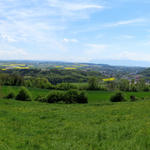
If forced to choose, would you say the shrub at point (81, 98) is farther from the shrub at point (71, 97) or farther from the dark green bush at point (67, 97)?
the shrub at point (71, 97)

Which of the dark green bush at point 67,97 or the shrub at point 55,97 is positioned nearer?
the dark green bush at point 67,97

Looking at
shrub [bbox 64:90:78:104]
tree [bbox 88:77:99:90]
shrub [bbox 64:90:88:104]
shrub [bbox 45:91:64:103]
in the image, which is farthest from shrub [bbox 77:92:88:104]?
tree [bbox 88:77:99:90]

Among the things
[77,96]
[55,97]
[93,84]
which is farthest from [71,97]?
[93,84]

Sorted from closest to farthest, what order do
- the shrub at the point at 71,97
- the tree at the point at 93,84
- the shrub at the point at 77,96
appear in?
the shrub at the point at 71,97 < the shrub at the point at 77,96 < the tree at the point at 93,84

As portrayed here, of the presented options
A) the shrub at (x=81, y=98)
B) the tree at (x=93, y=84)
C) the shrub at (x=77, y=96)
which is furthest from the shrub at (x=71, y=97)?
the tree at (x=93, y=84)

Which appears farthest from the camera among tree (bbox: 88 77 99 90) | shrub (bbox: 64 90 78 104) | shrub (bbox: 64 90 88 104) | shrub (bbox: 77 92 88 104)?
tree (bbox: 88 77 99 90)

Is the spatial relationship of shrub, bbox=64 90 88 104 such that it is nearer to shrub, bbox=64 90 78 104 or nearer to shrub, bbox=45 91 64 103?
shrub, bbox=64 90 78 104

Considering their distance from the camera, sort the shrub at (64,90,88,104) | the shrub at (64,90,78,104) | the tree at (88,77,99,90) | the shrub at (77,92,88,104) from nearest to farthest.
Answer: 1. the shrub at (64,90,78,104)
2. the shrub at (64,90,88,104)
3. the shrub at (77,92,88,104)
4. the tree at (88,77,99,90)

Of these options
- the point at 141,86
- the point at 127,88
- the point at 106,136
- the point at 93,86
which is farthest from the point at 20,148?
the point at 141,86

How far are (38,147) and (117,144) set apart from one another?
3577mm

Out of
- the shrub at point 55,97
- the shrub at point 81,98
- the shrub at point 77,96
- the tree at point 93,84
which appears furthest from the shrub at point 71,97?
the tree at point 93,84

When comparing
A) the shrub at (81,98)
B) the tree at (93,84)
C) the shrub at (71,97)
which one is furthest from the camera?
the tree at (93,84)

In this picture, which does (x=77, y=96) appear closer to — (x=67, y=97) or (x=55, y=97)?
(x=67, y=97)

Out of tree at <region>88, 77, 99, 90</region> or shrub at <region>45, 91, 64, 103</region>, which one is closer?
shrub at <region>45, 91, 64, 103</region>
